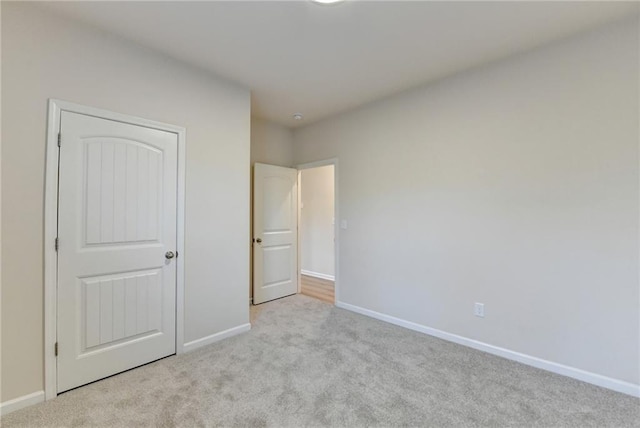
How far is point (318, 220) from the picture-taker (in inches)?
228

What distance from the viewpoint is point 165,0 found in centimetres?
180

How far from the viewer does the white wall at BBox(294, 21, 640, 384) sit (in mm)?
1995

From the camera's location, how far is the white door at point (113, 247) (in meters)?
1.97

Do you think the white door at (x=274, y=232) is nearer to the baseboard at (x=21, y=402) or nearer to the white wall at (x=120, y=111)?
the white wall at (x=120, y=111)

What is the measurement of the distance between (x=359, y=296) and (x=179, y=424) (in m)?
2.36

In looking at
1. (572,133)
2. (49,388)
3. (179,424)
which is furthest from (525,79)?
(49,388)

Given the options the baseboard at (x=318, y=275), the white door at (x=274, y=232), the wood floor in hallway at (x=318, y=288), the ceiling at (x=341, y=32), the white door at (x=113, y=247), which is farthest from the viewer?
the baseboard at (x=318, y=275)

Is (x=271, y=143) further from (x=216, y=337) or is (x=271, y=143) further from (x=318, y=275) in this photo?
(x=318, y=275)

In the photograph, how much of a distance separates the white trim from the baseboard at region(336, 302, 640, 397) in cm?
159

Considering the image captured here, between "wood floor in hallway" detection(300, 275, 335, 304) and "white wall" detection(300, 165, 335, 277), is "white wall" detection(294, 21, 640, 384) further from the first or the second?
"white wall" detection(300, 165, 335, 277)

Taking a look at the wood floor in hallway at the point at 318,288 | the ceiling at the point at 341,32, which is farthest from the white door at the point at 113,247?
the wood floor in hallway at the point at 318,288

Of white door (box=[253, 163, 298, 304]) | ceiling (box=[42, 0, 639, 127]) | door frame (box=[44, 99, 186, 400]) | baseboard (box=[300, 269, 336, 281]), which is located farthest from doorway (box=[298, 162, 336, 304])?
door frame (box=[44, 99, 186, 400])

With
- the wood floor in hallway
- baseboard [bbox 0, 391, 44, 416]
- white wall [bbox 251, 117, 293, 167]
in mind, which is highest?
white wall [bbox 251, 117, 293, 167]

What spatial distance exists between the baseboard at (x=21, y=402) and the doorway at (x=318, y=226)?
3.69 metres
